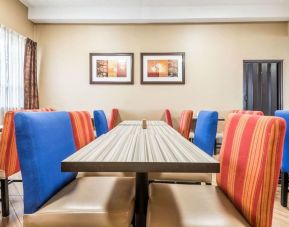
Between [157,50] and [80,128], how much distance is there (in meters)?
3.35

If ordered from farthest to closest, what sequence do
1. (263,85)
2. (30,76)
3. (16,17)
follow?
(263,85) → (30,76) → (16,17)

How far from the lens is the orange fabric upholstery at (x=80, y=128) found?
69.0 inches

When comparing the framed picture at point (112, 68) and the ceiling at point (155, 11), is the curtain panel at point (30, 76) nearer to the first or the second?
the ceiling at point (155, 11)

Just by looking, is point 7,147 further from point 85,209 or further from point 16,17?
point 16,17

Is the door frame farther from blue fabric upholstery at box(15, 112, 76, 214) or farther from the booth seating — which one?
blue fabric upholstery at box(15, 112, 76, 214)

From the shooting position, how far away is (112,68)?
486 centimetres

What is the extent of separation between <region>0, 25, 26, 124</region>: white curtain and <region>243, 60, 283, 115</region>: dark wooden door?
409cm

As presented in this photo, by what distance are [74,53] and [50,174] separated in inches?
162

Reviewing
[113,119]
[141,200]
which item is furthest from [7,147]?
[113,119]

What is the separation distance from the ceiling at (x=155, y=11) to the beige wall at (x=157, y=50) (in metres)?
0.23

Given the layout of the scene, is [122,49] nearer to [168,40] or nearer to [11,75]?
[168,40]

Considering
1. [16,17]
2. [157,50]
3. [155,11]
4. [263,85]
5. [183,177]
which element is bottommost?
[183,177]

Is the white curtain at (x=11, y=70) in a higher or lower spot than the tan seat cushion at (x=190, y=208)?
higher

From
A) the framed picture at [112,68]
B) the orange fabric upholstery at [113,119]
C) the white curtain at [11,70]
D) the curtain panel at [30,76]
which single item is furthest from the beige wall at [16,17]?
the orange fabric upholstery at [113,119]
